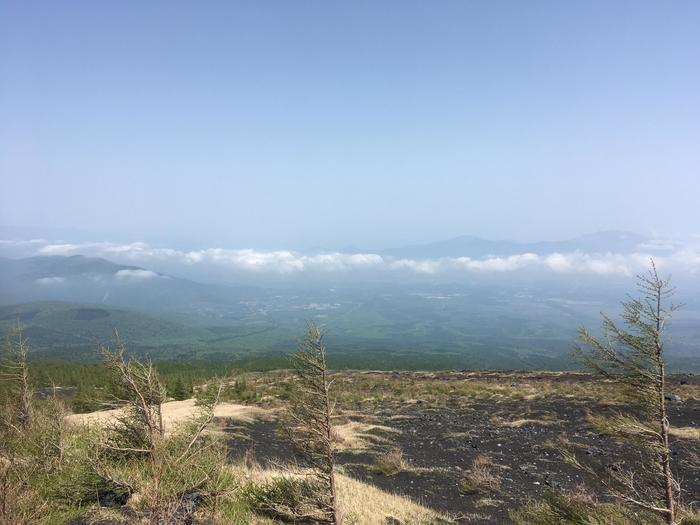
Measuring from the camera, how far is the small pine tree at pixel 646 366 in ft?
21.7

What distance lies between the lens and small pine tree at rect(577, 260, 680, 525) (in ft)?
21.7

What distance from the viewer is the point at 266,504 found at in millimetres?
9648

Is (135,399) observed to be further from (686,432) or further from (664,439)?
(686,432)

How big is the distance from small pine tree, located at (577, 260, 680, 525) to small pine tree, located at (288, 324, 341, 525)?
5063 mm

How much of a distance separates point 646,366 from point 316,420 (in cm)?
631

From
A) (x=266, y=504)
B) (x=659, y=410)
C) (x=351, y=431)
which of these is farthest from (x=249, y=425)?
(x=659, y=410)

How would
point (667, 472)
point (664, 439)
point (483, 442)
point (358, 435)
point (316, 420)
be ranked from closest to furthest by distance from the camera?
point (667, 472) < point (664, 439) < point (316, 420) < point (483, 442) < point (358, 435)

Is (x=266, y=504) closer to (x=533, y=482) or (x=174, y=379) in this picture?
(x=533, y=482)

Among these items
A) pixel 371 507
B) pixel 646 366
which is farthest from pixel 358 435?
pixel 646 366

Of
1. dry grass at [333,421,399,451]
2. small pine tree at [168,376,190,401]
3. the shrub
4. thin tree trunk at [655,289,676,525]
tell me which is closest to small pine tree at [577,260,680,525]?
thin tree trunk at [655,289,676,525]

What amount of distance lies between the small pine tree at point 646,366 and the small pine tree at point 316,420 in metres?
5.06

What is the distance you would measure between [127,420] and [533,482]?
43.4 ft

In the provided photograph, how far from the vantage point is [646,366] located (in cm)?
704

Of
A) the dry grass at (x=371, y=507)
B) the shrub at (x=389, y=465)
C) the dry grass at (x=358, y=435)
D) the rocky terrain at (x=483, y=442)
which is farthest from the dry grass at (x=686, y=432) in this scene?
the dry grass at (x=371, y=507)
